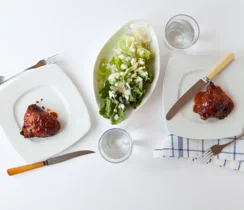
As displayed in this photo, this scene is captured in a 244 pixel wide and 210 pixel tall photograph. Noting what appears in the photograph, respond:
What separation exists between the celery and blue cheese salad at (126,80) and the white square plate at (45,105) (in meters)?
0.10

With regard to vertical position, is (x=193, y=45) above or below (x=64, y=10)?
below

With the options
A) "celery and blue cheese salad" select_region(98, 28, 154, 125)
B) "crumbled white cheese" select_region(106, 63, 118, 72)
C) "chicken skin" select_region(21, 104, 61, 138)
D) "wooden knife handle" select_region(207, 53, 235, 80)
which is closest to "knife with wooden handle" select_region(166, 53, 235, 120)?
"wooden knife handle" select_region(207, 53, 235, 80)

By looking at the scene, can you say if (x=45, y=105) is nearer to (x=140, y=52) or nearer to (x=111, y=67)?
(x=111, y=67)

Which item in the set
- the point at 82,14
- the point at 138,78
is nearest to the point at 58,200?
the point at 138,78

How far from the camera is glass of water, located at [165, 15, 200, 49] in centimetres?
110

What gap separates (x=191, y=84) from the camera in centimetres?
111

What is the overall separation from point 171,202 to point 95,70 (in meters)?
0.49

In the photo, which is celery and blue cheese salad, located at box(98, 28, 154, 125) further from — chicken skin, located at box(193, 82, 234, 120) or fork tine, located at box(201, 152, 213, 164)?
fork tine, located at box(201, 152, 213, 164)

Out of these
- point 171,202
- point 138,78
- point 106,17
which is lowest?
point 171,202

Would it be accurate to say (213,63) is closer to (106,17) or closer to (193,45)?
(193,45)

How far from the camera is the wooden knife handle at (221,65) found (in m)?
1.08

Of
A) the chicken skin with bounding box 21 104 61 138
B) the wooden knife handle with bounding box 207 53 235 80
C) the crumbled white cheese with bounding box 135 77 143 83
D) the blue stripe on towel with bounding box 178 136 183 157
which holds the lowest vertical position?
the blue stripe on towel with bounding box 178 136 183 157

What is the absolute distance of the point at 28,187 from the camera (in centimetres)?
112

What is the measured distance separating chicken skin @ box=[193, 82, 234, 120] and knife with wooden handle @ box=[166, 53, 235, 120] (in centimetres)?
2
